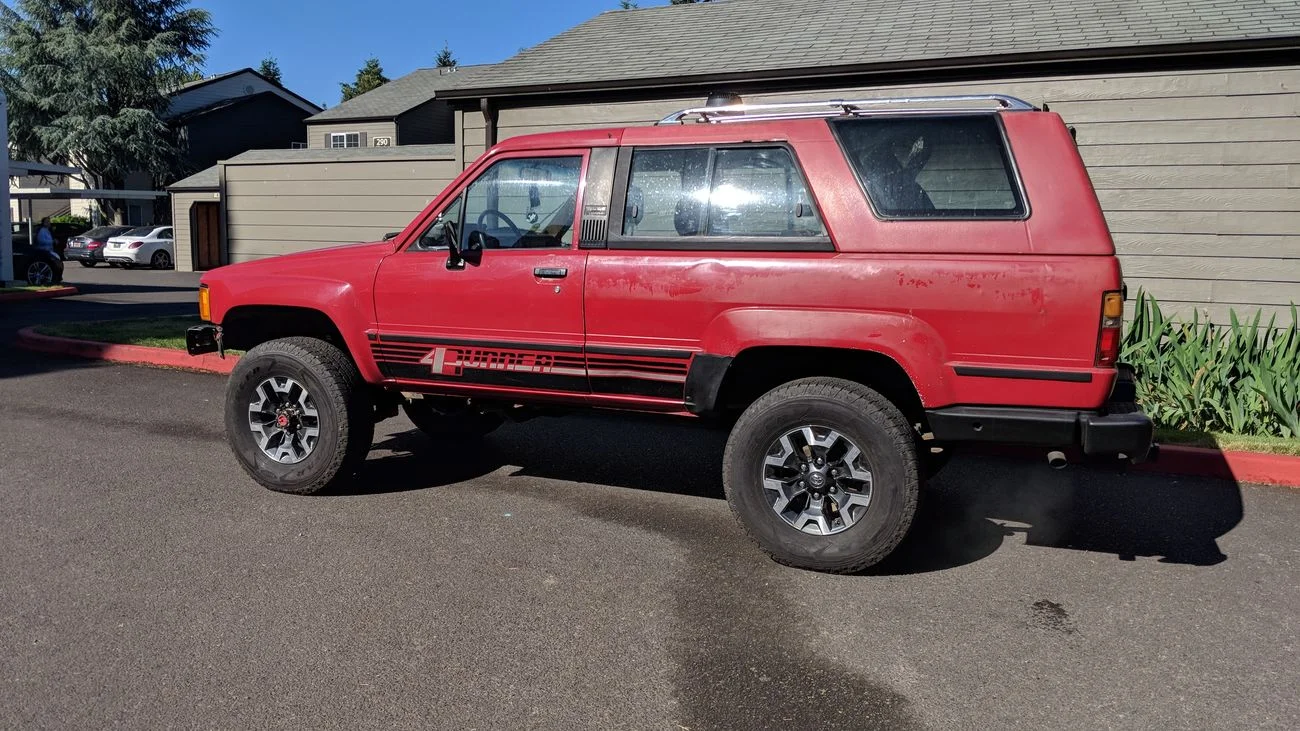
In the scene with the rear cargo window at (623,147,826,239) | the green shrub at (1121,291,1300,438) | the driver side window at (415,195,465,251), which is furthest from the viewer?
the green shrub at (1121,291,1300,438)

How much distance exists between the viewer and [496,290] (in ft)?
17.2

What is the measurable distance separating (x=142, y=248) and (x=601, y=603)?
30.1m

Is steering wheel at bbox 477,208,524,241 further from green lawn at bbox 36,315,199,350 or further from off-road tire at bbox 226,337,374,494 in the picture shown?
green lawn at bbox 36,315,199,350

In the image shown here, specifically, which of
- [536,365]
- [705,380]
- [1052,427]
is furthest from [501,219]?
[1052,427]

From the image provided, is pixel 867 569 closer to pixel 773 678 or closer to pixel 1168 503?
pixel 773 678

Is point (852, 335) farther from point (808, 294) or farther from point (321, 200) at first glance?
point (321, 200)

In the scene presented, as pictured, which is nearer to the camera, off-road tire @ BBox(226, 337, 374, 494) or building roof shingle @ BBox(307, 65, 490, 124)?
off-road tire @ BBox(226, 337, 374, 494)

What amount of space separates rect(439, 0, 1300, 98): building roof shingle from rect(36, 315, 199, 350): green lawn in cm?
420

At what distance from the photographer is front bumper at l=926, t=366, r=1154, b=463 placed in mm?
4223

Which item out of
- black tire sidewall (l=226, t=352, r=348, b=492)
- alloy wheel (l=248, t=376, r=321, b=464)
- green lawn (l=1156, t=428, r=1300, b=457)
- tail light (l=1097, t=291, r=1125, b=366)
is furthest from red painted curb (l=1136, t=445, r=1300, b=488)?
alloy wheel (l=248, t=376, r=321, b=464)

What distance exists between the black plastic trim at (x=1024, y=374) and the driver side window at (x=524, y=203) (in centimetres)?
206

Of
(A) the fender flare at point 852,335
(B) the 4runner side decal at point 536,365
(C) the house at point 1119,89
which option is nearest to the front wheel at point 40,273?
(C) the house at point 1119,89

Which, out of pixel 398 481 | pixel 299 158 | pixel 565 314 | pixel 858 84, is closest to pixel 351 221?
pixel 299 158

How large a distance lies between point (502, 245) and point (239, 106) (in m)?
41.5
